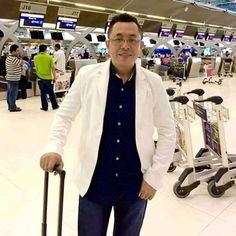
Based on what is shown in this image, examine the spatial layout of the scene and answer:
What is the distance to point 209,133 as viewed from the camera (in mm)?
3527

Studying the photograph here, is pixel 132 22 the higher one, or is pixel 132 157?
pixel 132 22

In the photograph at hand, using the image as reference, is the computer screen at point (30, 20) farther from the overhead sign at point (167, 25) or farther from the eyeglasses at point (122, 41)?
the eyeglasses at point (122, 41)

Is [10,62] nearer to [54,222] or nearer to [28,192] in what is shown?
[28,192]

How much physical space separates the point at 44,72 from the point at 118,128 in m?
6.29

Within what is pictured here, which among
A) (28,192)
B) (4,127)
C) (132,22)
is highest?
(132,22)

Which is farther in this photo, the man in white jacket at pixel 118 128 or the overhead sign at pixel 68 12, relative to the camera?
the overhead sign at pixel 68 12

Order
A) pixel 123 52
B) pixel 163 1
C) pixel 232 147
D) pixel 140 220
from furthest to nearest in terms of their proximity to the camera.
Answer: pixel 163 1 < pixel 232 147 < pixel 140 220 < pixel 123 52

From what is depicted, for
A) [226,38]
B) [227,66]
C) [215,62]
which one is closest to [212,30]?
[215,62]

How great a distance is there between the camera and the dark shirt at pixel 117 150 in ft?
4.71

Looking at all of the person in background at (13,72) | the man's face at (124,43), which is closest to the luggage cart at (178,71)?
the person in background at (13,72)

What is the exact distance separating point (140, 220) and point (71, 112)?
679 millimetres

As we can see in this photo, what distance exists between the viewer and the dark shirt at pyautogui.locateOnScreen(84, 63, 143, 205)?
143 centimetres

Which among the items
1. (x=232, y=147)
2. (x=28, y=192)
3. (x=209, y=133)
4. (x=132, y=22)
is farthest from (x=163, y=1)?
(x=132, y=22)

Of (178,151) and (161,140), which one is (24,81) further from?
(161,140)
